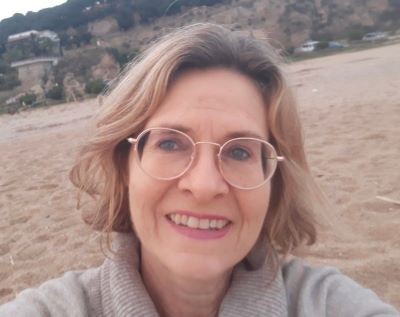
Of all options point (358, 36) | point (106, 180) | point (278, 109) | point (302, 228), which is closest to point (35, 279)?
point (106, 180)

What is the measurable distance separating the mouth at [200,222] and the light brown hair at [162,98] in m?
0.36

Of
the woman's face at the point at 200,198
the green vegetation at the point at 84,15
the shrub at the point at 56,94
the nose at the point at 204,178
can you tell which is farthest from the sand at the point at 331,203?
the green vegetation at the point at 84,15

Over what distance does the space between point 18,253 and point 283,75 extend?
3.07 metres

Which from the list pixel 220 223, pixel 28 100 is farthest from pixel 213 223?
pixel 28 100

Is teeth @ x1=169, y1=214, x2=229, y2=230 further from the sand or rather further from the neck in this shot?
the sand

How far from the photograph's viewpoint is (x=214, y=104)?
165 centimetres

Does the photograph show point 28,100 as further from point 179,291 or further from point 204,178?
point 204,178

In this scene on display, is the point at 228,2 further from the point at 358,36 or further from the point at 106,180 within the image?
the point at 106,180

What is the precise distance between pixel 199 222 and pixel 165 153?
26 cm

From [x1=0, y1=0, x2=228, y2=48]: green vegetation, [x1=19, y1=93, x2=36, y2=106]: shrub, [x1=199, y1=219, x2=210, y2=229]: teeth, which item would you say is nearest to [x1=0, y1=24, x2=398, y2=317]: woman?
[x1=199, y1=219, x2=210, y2=229]: teeth

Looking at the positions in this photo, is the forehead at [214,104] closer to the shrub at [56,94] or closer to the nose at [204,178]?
the nose at [204,178]

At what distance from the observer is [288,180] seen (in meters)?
1.84

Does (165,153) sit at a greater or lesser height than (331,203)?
greater

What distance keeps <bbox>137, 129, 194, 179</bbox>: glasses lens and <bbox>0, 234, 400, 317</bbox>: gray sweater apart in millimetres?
363
